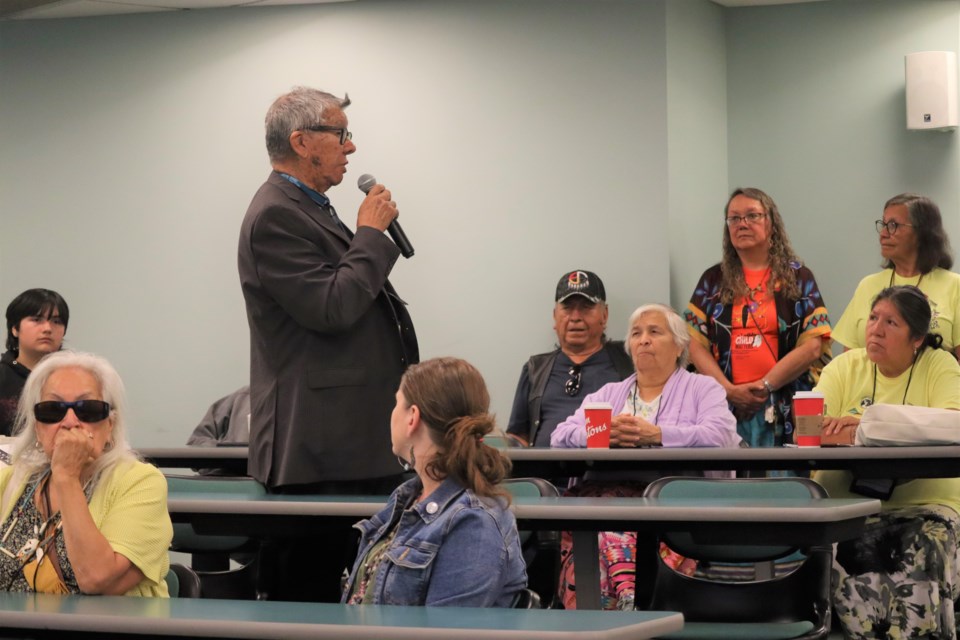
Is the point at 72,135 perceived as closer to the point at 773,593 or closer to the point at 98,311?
the point at 98,311

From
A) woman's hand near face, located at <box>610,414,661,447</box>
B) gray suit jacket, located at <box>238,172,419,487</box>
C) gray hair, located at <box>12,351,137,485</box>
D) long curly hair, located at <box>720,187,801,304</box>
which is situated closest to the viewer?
gray hair, located at <box>12,351,137,485</box>

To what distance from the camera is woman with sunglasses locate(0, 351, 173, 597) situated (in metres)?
2.62

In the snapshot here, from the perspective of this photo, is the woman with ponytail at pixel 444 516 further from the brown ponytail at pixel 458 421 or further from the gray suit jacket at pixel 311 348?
the gray suit jacket at pixel 311 348

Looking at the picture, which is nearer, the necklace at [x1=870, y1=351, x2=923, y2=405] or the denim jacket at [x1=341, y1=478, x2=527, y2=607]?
the denim jacket at [x1=341, y1=478, x2=527, y2=607]

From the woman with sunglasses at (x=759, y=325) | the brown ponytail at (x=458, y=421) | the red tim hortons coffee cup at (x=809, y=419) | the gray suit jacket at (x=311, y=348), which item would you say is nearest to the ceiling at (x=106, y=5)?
the woman with sunglasses at (x=759, y=325)

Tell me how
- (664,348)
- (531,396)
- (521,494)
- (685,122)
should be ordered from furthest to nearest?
(685,122)
(531,396)
(664,348)
(521,494)

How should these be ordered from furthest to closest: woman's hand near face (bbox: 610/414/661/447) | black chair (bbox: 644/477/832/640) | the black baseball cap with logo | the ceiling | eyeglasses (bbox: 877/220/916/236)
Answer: the ceiling, the black baseball cap with logo, eyeglasses (bbox: 877/220/916/236), woman's hand near face (bbox: 610/414/661/447), black chair (bbox: 644/477/832/640)

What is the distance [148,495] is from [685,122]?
4.09 m

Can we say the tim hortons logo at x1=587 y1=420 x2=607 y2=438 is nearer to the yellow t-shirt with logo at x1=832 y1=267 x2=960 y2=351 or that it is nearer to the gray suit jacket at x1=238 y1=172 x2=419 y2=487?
the gray suit jacket at x1=238 y1=172 x2=419 y2=487

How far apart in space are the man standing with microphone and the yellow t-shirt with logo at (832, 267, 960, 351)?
2556 mm

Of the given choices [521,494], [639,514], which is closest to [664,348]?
[521,494]

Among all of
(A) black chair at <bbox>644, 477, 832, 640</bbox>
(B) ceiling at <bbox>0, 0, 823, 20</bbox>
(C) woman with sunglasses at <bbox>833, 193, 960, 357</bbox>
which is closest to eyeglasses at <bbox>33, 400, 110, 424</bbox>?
(A) black chair at <bbox>644, 477, 832, 640</bbox>

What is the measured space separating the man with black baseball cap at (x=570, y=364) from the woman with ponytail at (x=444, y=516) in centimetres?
315

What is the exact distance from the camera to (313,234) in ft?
11.4
